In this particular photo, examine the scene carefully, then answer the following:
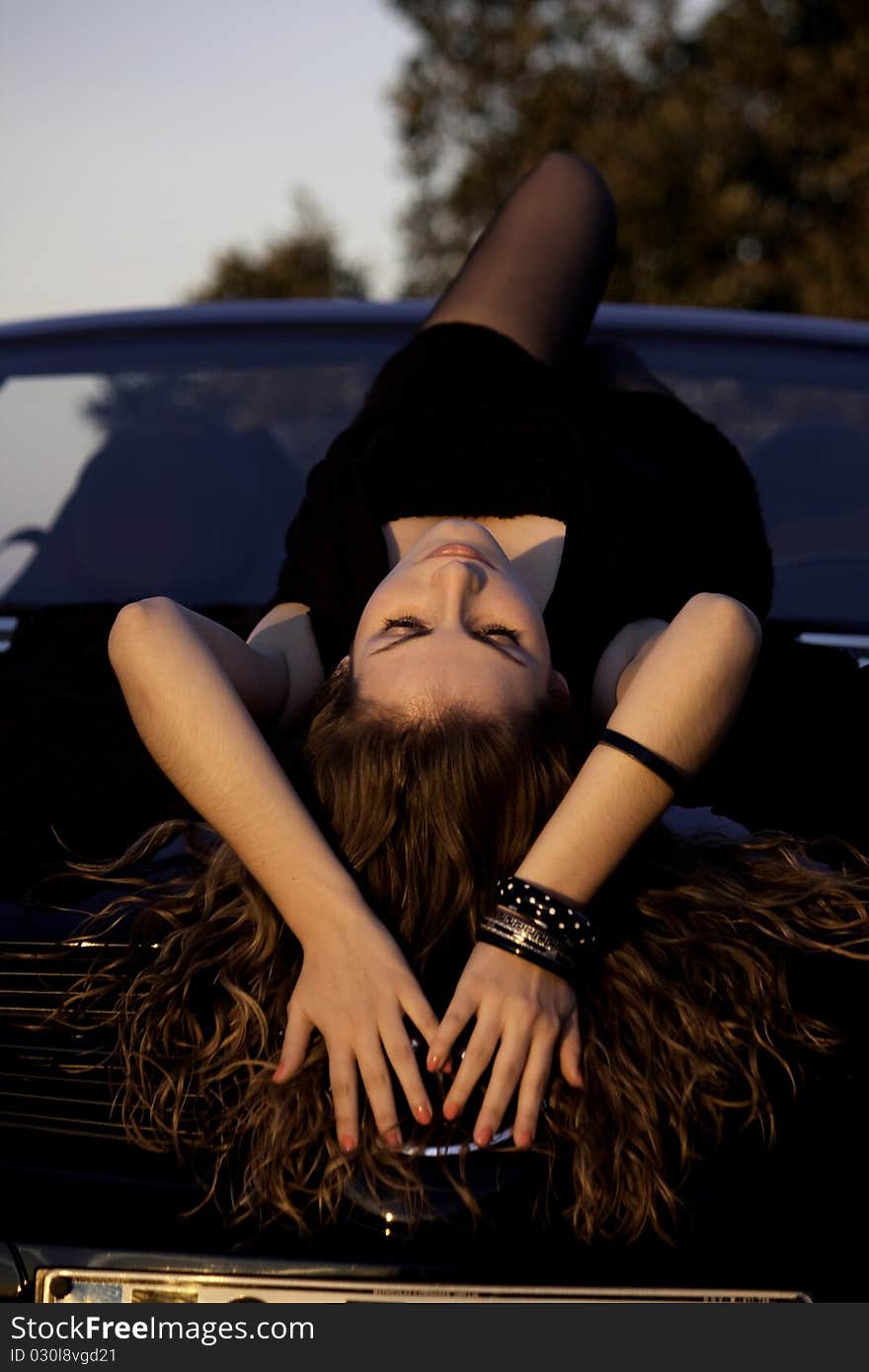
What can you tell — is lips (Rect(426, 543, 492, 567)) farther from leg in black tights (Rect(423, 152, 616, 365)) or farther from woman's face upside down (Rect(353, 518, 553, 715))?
leg in black tights (Rect(423, 152, 616, 365))

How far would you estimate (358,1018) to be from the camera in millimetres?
1484

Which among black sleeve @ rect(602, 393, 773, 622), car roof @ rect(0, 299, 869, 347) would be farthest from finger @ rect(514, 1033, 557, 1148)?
car roof @ rect(0, 299, 869, 347)

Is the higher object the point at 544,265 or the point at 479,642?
the point at 544,265

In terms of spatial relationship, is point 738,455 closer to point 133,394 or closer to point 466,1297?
point 133,394

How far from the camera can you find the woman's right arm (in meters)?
1.47

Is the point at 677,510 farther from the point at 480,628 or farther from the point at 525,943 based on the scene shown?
the point at 525,943

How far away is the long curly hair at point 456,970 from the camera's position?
139 centimetres

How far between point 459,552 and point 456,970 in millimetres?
646

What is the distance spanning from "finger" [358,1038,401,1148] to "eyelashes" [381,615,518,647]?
63 centimetres

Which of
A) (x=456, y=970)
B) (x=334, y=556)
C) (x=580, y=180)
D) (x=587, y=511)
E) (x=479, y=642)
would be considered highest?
(x=580, y=180)

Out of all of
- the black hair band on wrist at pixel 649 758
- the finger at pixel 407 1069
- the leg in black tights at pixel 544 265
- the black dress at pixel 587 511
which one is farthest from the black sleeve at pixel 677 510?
the finger at pixel 407 1069

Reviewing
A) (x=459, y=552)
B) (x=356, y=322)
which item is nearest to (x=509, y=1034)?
(x=459, y=552)

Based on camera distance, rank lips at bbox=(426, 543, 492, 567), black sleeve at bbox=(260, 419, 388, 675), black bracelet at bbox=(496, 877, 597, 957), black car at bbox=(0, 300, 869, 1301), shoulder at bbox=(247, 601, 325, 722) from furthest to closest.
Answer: black sleeve at bbox=(260, 419, 388, 675) < shoulder at bbox=(247, 601, 325, 722) < lips at bbox=(426, 543, 492, 567) < black bracelet at bbox=(496, 877, 597, 957) < black car at bbox=(0, 300, 869, 1301)

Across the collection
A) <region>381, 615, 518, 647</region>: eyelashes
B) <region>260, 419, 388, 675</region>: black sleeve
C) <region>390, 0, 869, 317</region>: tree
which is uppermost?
<region>390, 0, 869, 317</region>: tree
